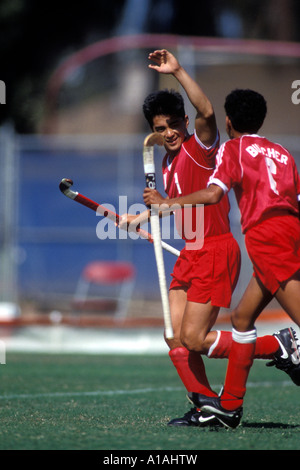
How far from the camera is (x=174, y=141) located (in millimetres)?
6133

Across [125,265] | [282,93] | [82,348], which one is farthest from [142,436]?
[282,93]

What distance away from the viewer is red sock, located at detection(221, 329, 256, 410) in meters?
5.64

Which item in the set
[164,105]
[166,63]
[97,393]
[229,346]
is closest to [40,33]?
[97,393]

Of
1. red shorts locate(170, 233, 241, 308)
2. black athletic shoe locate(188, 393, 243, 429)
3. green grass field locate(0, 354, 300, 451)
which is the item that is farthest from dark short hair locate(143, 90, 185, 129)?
green grass field locate(0, 354, 300, 451)

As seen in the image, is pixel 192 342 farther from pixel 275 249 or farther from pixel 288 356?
pixel 275 249

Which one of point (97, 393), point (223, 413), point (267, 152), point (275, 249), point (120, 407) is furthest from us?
point (97, 393)

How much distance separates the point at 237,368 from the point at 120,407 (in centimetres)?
170

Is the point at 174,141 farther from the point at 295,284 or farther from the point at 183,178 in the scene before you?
the point at 295,284

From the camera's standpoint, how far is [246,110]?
5.64m

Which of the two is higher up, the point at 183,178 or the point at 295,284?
the point at 183,178

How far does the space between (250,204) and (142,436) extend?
5.06 ft

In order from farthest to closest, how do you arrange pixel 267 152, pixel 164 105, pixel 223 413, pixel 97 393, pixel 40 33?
pixel 40 33, pixel 97 393, pixel 164 105, pixel 223 413, pixel 267 152

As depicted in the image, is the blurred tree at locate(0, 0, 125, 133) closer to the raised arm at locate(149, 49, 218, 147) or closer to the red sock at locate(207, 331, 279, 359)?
the raised arm at locate(149, 49, 218, 147)

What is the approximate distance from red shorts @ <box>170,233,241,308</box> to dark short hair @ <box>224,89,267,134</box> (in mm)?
796
